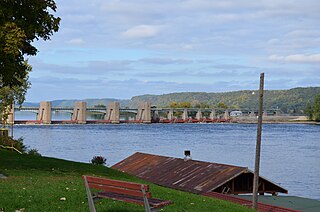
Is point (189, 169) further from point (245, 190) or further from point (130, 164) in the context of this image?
point (130, 164)

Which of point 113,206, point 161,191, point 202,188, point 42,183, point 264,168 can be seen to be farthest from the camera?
point 264,168

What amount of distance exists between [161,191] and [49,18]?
7522 millimetres

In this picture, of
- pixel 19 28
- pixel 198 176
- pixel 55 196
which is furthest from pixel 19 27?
pixel 198 176

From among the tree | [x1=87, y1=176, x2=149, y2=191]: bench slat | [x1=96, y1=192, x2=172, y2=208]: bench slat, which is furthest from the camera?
the tree

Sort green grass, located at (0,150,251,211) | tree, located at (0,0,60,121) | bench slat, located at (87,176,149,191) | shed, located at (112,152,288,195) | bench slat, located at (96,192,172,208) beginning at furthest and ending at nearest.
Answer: shed, located at (112,152,288,195)
tree, located at (0,0,60,121)
green grass, located at (0,150,251,211)
bench slat, located at (96,192,172,208)
bench slat, located at (87,176,149,191)

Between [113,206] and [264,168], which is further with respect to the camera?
[264,168]

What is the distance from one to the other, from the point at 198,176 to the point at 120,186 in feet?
62.5

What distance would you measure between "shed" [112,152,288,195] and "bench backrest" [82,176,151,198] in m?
15.9

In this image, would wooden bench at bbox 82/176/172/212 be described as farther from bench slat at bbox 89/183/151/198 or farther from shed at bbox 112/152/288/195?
shed at bbox 112/152/288/195

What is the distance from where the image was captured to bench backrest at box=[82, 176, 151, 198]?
33.7ft

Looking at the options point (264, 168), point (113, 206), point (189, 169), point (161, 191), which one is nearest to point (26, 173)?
point (161, 191)

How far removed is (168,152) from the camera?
8244 cm

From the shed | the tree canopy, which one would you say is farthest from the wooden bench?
the shed

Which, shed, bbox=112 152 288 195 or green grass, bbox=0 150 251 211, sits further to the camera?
shed, bbox=112 152 288 195
